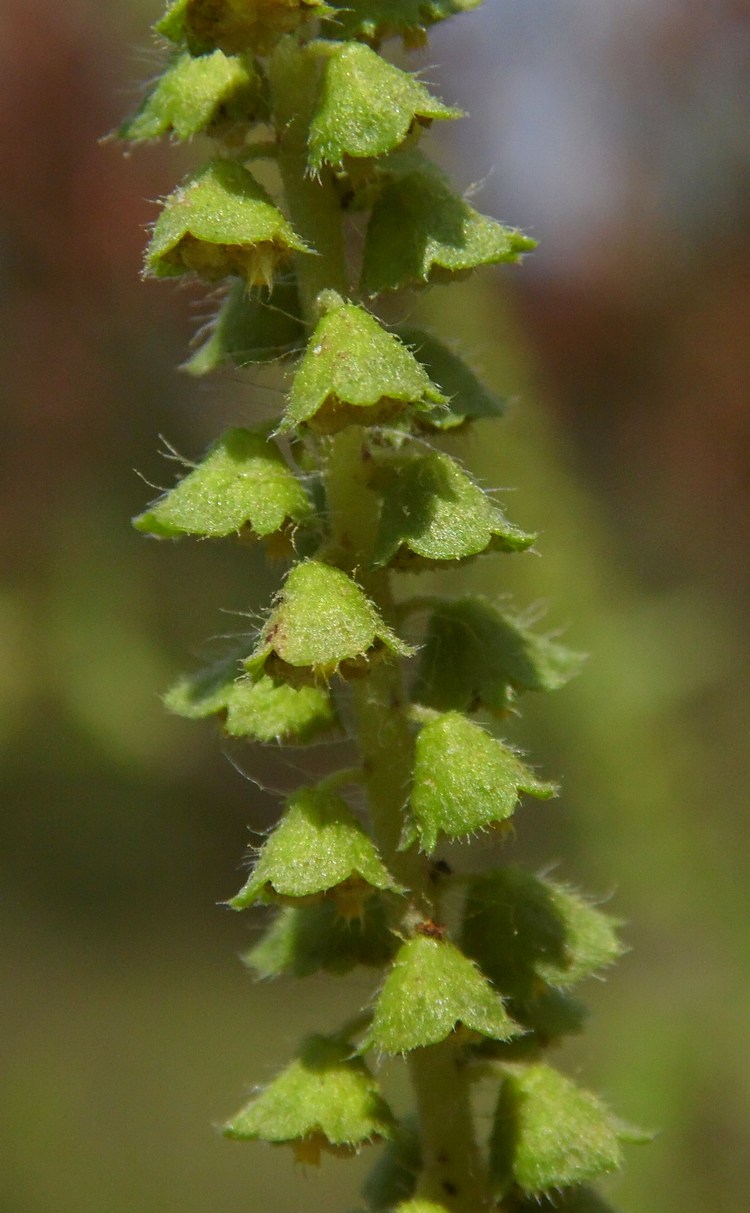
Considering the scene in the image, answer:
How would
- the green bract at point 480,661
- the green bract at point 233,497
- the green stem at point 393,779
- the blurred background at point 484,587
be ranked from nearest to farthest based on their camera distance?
the green bract at point 233,497 < the green stem at point 393,779 < the green bract at point 480,661 < the blurred background at point 484,587

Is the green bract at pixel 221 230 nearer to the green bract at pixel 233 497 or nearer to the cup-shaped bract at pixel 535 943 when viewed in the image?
the green bract at pixel 233 497

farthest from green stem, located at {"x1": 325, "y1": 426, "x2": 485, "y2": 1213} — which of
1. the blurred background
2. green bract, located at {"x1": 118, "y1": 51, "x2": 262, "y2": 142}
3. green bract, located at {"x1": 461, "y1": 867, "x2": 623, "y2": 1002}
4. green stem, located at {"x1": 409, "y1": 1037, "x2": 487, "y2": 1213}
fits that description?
the blurred background

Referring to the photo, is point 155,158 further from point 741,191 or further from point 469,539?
point 469,539

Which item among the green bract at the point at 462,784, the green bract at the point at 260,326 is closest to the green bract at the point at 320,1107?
the green bract at the point at 462,784

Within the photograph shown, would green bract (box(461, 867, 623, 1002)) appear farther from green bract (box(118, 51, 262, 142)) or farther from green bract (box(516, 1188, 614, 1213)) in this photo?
green bract (box(118, 51, 262, 142))

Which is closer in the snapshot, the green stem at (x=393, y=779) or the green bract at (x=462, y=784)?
the green bract at (x=462, y=784)

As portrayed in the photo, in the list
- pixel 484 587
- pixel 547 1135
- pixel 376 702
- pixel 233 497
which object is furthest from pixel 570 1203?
pixel 484 587
